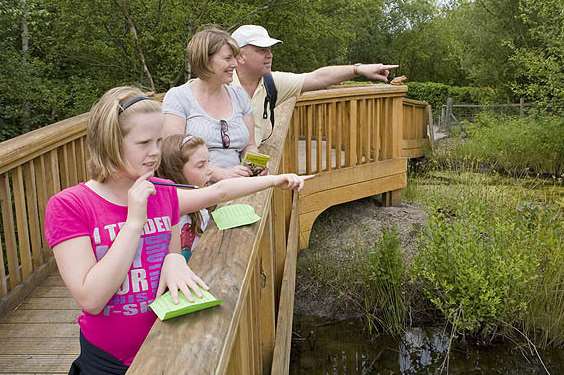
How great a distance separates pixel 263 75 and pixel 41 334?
5.86 feet

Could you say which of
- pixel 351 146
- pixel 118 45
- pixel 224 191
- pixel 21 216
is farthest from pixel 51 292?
pixel 118 45

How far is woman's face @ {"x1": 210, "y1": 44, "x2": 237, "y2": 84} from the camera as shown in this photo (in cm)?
284

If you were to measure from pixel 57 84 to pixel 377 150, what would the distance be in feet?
22.8

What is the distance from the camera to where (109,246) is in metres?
1.61

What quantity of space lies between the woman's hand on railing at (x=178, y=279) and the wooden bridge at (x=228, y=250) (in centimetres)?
4

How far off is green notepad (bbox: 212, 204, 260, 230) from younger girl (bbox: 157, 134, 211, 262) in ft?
1.26

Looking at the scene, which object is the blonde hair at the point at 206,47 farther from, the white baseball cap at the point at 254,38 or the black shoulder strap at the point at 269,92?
the black shoulder strap at the point at 269,92

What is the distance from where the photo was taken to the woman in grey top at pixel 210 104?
2.82 meters

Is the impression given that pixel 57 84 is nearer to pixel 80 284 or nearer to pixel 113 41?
pixel 113 41

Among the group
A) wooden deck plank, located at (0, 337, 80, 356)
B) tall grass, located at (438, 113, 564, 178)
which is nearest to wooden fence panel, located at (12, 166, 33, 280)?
wooden deck plank, located at (0, 337, 80, 356)

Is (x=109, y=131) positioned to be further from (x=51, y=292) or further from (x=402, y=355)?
(x=402, y=355)

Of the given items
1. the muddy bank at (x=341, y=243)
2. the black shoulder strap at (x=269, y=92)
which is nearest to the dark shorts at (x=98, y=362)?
the black shoulder strap at (x=269, y=92)

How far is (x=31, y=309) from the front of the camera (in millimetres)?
3643

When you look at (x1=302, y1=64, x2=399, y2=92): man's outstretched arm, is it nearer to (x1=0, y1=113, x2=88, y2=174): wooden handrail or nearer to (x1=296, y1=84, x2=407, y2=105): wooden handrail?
(x1=0, y1=113, x2=88, y2=174): wooden handrail
